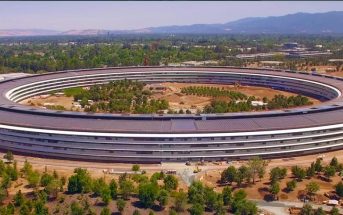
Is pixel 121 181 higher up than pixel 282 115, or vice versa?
pixel 282 115

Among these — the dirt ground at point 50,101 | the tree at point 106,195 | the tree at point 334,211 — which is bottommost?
the tree at point 334,211

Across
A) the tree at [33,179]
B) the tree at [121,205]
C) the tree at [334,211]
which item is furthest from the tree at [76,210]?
the tree at [334,211]

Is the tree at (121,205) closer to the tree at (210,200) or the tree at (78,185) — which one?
the tree at (78,185)

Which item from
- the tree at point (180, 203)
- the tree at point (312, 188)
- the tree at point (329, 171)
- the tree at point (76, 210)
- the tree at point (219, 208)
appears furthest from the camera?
the tree at point (329, 171)

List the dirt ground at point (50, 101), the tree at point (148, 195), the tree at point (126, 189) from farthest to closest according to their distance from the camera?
the dirt ground at point (50, 101) < the tree at point (126, 189) < the tree at point (148, 195)

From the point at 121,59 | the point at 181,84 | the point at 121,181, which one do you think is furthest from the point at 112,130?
the point at 121,59

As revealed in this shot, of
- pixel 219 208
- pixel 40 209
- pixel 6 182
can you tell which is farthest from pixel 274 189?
pixel 6 182

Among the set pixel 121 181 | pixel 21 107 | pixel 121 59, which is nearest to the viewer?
pixel 121 181

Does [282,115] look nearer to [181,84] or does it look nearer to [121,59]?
[181,84]
